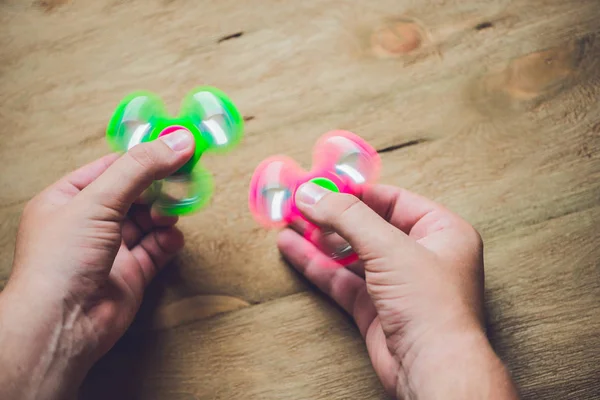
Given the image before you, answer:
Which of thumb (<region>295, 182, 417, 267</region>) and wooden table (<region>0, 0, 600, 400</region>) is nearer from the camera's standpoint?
thumb (<region>295, 182, 417, 267</region>)

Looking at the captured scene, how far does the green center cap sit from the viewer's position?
0.70 metres

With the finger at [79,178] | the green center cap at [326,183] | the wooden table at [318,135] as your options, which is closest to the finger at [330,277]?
the wooden table at [318,135]

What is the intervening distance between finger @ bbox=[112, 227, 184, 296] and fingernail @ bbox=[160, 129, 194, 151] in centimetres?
19

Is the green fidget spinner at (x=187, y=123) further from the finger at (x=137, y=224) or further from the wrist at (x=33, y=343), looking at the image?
the wrist at (x=33, y=343)

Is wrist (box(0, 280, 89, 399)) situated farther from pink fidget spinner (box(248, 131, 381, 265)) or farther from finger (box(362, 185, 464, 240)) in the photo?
finger (box(362, 185, 464, 240))

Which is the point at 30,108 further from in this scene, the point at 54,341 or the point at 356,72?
the point at 356,72

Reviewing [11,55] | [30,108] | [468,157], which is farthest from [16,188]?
[468,157]

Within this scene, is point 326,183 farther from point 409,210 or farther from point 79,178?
point 79,178

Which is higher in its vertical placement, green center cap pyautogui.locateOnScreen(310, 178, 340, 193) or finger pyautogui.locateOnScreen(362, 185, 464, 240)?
green center cap pyautogui.locateOnScreen(310, 178, 340, 193)

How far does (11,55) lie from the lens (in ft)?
3.06

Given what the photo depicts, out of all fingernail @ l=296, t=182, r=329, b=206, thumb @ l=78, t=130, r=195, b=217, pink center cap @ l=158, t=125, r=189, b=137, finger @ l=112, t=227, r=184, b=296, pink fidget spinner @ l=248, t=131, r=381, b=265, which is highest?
pink center cap @ l=158, t=125, r=189, b=137

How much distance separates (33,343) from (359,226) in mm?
410

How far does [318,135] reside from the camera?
0.89m

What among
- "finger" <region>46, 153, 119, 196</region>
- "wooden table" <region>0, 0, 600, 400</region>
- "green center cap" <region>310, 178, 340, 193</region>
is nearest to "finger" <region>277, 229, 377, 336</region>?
"wooden table" <region>0, 0, 600, 400</region>
